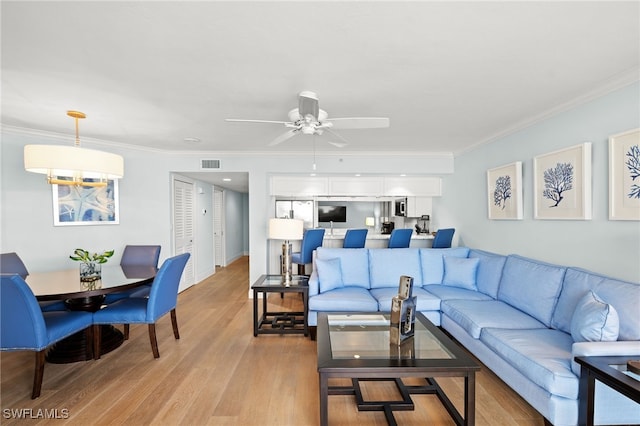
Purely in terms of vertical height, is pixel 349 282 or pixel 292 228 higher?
pixel 292 228

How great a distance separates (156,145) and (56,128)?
1.16 metres

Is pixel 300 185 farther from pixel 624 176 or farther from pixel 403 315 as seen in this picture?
pixel 624 176

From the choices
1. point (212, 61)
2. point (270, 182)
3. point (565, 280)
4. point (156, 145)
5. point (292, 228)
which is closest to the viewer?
point (212, 61)

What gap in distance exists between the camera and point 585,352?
1.63m

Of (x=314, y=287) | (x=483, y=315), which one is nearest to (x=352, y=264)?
(x=314, y=287)

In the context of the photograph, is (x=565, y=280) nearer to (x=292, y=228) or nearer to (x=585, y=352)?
(x=585, y=352)

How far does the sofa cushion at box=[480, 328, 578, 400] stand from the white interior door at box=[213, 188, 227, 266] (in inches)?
236

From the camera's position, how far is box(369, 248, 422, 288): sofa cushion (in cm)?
355

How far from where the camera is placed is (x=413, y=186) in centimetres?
549

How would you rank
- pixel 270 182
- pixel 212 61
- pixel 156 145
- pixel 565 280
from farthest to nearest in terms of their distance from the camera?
pixel 270 182 → pixel 156 145 → pixel 565 280 → pixel 212 61

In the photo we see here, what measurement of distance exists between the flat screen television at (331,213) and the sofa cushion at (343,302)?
342 centimetres

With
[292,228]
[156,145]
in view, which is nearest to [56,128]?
[156,145]

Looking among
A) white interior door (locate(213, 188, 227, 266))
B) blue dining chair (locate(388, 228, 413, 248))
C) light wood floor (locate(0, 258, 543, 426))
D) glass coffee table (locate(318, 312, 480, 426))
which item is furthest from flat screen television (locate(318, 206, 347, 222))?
glass coffee table (locate(318, 312, 480, 426))

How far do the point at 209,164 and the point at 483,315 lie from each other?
4.48 m
